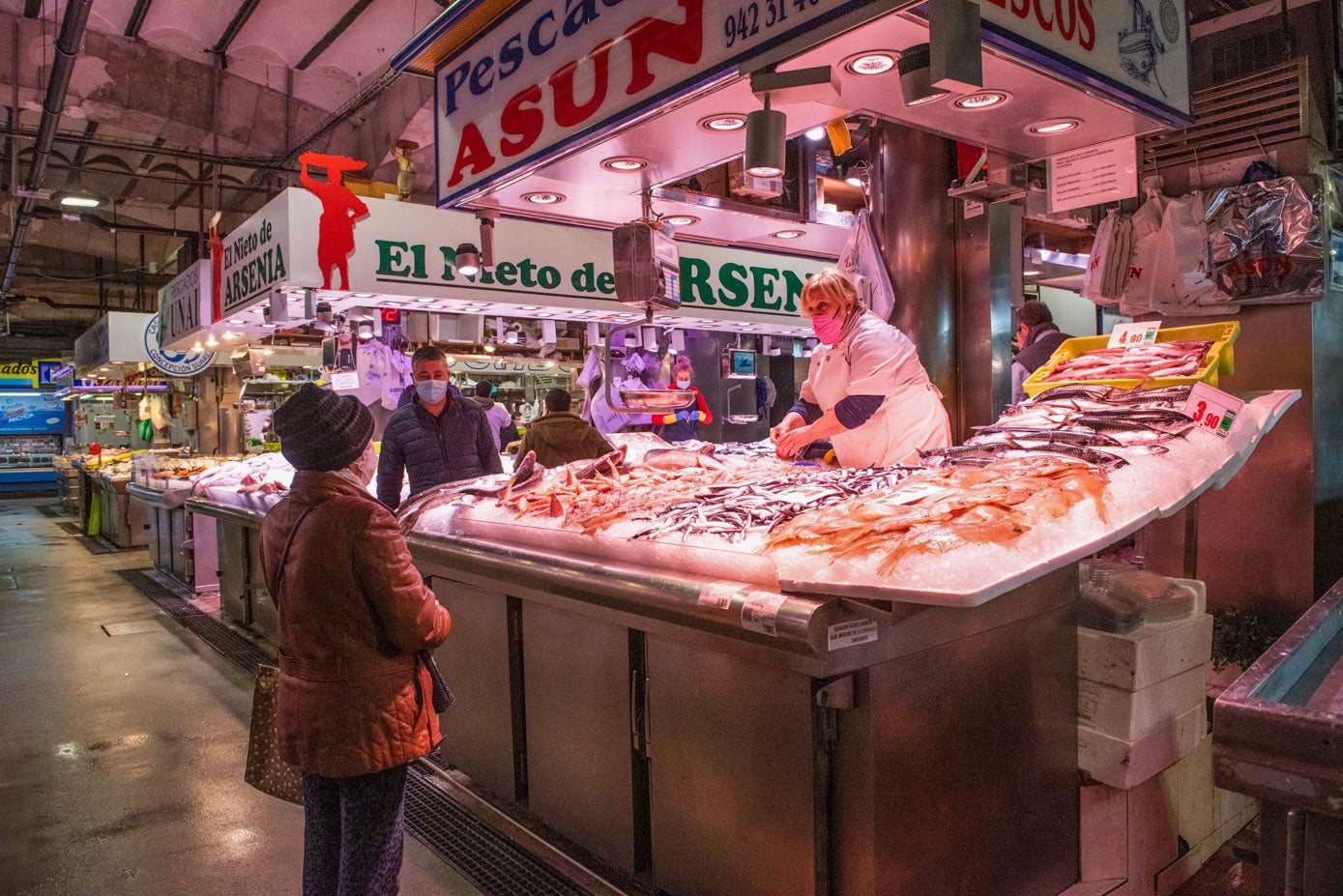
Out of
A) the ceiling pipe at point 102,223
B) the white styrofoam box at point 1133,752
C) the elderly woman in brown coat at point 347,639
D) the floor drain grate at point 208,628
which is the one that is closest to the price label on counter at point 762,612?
the elderly woman in brown coat at point 347,639

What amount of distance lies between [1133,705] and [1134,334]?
1676mm

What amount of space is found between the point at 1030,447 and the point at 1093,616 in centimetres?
58

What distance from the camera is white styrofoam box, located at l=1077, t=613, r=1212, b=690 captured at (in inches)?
104

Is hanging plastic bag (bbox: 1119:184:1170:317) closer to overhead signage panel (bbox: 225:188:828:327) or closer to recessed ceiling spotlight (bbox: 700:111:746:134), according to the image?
recessed ceiling spotlight (bbox: 700:111:746:134)

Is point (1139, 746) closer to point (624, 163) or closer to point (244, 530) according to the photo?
point (624, 163)

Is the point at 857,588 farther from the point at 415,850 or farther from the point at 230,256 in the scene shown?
the point at 230,256

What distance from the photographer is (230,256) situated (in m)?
7.87

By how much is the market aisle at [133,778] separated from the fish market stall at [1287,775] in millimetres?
2544

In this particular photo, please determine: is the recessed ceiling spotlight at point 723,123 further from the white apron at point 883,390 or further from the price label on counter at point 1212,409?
the price label on counter at point 1212,409

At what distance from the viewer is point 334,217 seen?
6492 mm

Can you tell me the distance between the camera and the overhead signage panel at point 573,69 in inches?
113

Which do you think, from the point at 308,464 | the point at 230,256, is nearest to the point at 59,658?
the point at 230,256

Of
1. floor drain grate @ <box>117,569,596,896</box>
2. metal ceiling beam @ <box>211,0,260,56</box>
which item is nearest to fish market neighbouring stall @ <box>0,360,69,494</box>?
metal ceiling beam @ <box>211,0,260,56</box>

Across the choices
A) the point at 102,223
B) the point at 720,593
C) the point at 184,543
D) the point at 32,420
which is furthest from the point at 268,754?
the point at 32,420
